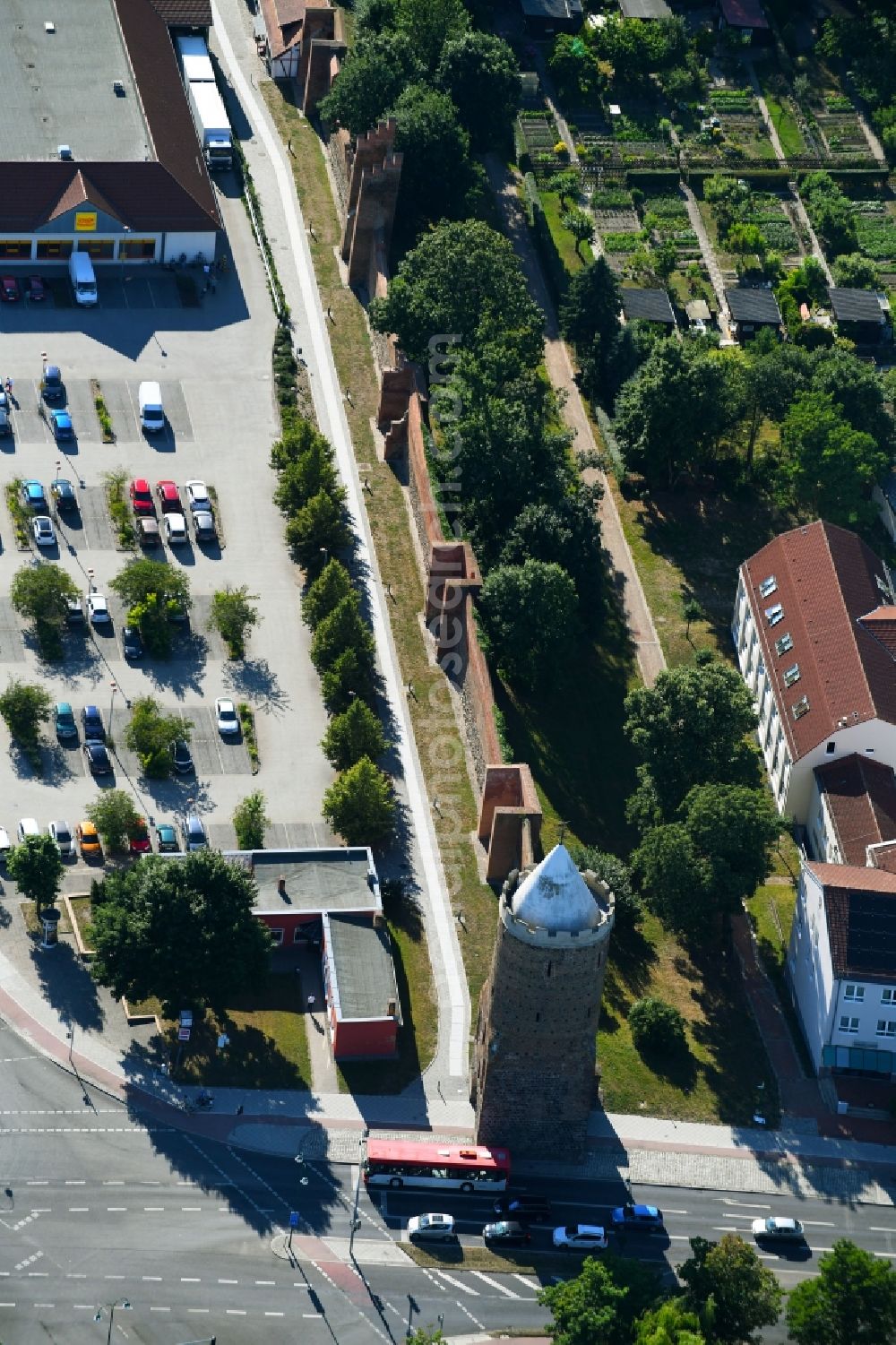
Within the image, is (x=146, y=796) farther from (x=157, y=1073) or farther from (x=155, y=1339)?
(x=155, y=1339)

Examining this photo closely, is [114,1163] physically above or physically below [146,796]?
below

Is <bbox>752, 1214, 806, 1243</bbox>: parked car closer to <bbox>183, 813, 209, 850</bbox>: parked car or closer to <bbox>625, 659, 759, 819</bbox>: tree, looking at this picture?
<bbox>625, 659, 759, 819</bbox>: tree

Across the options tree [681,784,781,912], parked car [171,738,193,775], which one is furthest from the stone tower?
parked car [171,738,193,775]

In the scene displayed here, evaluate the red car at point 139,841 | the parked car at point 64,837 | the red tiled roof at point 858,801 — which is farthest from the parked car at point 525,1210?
the parked car at point 64,837

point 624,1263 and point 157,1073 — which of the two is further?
point 157,1073

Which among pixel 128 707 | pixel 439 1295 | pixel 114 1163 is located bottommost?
pixel 439 1295

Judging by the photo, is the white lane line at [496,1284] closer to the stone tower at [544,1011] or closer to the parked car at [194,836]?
the stone tower at [544,1011]

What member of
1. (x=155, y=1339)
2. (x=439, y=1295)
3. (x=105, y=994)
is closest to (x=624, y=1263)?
(x=439, y=1295)
